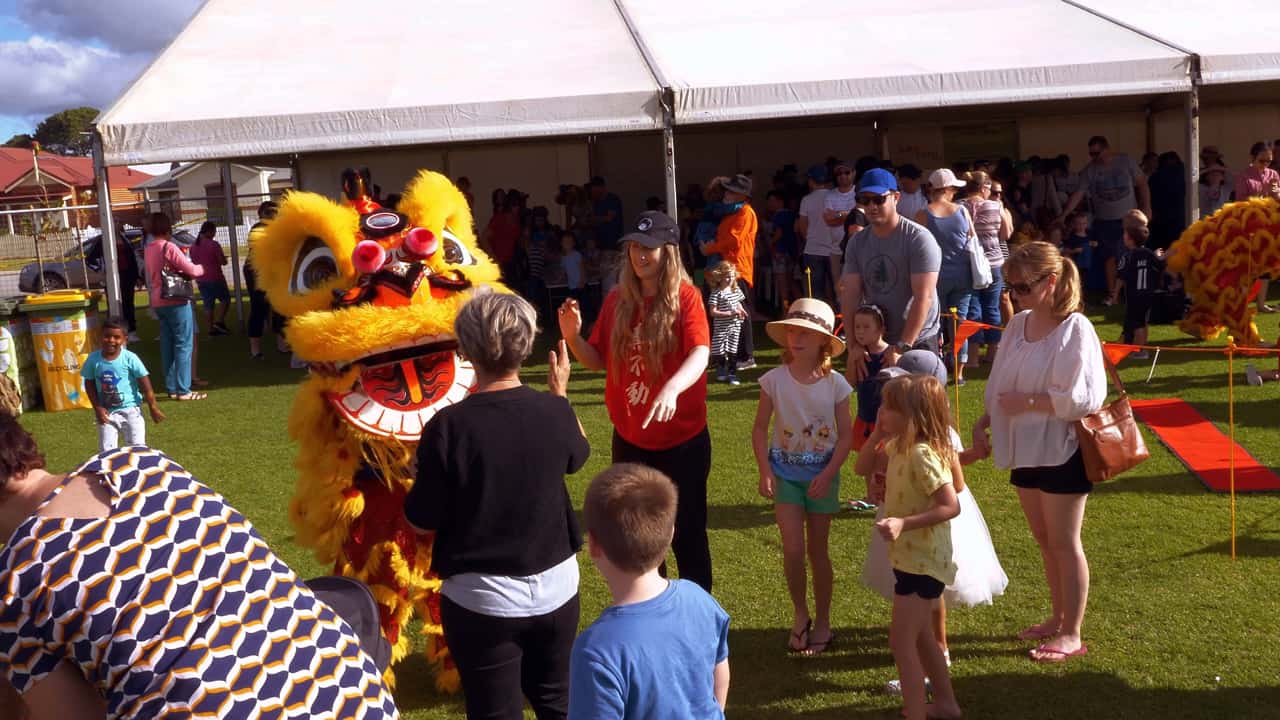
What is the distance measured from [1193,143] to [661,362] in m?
8.88

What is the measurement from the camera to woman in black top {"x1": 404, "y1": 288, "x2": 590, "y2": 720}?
295cm

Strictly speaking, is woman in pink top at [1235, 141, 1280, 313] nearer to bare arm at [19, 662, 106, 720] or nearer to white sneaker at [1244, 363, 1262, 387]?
white sneaker at [1244, 363, 1262, 387]

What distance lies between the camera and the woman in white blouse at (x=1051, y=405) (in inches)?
167

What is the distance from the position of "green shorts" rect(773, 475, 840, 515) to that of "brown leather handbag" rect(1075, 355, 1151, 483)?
0.93 metres

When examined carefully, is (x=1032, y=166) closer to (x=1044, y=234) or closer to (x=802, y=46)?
(x=1044, y=234)

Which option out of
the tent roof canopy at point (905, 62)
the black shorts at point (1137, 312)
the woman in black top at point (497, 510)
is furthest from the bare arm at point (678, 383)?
the black shorts at point (1137, 312)

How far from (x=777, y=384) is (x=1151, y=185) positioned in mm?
12060

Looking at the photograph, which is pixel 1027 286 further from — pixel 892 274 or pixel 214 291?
pixel 214 291

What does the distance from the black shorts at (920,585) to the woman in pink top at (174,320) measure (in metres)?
8.76

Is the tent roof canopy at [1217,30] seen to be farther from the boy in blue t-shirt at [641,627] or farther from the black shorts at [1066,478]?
the boy in blue t-shirt at [641,627]

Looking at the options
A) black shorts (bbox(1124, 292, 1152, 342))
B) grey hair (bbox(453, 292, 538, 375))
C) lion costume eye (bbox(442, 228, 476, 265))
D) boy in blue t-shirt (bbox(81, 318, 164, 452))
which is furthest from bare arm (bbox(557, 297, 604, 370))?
black shorts (bbox(1124, 292, 1152, 342))

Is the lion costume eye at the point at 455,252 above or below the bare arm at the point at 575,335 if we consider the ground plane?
above

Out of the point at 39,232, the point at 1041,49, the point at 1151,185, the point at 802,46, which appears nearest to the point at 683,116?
the point at 802,46

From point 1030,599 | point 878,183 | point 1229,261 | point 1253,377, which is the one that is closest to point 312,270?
point 878,183
